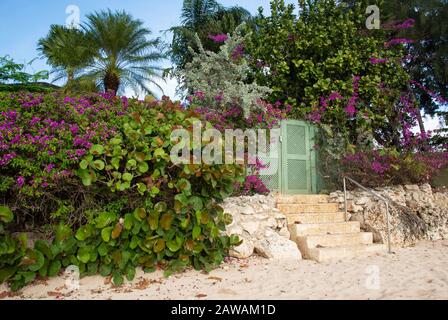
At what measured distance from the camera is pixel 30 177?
3479 mm

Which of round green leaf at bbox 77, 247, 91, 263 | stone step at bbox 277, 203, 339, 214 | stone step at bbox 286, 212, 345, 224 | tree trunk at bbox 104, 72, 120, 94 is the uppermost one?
tree trunk at bbox 104, 72, 120, 94

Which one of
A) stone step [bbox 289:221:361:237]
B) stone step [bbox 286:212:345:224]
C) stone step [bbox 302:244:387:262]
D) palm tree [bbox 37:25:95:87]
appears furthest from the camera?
palm tree [bbox 37:25:95:87]

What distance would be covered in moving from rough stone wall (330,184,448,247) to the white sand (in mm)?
1342

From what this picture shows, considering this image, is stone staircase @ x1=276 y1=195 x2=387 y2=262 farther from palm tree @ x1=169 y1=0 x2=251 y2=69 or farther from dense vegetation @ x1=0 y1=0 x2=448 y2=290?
palm tree @ x1=169 y1=0 x2=251 y2=69

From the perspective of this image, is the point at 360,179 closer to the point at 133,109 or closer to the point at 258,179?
the point at 258,179

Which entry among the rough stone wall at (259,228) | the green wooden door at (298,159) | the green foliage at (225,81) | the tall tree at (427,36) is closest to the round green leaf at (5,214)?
the rough stone wall at (259,228)

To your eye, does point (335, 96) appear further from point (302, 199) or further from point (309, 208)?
point (309, 208)

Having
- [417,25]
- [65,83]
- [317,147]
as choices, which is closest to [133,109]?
[317,147]

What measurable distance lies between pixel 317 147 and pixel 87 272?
5314mm

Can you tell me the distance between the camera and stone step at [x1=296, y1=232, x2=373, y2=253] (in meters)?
5.06

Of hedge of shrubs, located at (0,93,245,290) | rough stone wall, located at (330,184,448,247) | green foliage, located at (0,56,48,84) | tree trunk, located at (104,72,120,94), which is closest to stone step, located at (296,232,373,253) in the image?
rough stone wall, located at (330,184,448,247)

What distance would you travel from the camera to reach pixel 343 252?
5.01 metres

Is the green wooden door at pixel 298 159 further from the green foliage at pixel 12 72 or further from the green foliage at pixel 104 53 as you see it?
the green foliage at pixel 104 53

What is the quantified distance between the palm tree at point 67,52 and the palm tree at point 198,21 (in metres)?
2.94
